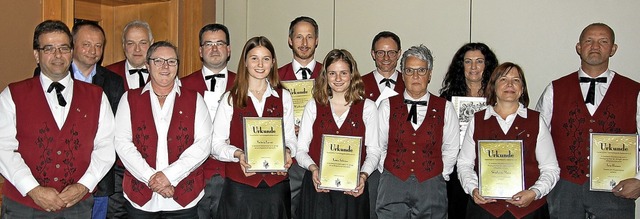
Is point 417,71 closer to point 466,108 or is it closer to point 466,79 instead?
point 466,108

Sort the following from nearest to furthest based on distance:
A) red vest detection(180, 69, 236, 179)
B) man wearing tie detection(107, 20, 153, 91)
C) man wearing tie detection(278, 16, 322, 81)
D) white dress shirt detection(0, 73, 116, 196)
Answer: white dress shirt detection(0, 73, 116, 196) < red vest detection(180, 69, 236, 179) < man wearing tie detection(107, 20, 153, 91) < man wearing tie detection(278, 16, 322, 81)

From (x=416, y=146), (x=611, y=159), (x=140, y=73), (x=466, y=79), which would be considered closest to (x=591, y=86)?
(x=611, y=159)

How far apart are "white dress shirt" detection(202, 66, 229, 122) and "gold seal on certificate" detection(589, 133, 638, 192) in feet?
8.90

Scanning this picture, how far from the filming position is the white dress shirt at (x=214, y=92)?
4559mm

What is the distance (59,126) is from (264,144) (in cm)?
127

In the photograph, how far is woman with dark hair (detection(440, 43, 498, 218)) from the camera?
4676mm

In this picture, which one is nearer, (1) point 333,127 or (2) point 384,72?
(1) point 333,127

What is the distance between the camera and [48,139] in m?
3.64

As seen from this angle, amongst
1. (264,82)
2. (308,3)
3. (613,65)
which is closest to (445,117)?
(264,82)

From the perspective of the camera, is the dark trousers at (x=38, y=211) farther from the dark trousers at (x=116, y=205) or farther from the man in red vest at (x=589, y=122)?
the man in red vest at (x=589, y=122)

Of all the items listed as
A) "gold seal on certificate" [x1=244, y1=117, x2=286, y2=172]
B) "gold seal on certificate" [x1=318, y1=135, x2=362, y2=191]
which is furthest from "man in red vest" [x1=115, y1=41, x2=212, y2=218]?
"gold seal on certificate" [x1=318, y1=135, x2=362, y2=191]

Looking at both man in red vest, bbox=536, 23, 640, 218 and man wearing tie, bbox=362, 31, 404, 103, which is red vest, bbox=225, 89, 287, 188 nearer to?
man wearing tie, bbox=362, 31, 404, 103

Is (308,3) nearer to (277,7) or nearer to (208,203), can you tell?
(277,7)

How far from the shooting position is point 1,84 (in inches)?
194
